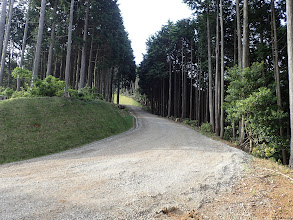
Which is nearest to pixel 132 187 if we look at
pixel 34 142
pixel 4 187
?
pixel 4 187

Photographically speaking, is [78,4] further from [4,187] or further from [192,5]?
[4,187]

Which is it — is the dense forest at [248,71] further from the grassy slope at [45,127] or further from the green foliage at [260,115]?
the grassy slope at [45,127]

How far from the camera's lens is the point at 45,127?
854cm

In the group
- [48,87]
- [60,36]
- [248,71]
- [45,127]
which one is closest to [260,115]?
[248,71]

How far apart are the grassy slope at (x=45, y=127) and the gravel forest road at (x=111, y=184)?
3.70 feet

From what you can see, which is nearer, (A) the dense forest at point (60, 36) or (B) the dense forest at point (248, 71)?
(B) the dense forest at point (248, 71)

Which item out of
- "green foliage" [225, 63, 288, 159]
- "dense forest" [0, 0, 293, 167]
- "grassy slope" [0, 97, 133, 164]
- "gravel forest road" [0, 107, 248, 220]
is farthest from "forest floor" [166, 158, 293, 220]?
"grassy slope" [0, 97, 133, 164]

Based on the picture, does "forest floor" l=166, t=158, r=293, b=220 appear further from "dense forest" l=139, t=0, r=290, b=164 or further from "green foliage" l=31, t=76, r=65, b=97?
"green foliage" l=31, t=76, r=65, b=97

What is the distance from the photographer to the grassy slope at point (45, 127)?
6895mm

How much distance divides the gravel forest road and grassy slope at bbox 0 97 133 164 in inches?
44.4

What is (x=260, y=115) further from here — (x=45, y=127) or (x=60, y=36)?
(x=60, y=36)

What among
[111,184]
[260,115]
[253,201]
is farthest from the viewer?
[260,115]

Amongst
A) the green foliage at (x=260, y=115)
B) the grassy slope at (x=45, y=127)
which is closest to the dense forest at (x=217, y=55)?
the green foliage at (x=260, y=115)

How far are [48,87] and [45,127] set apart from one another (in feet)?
14.2
